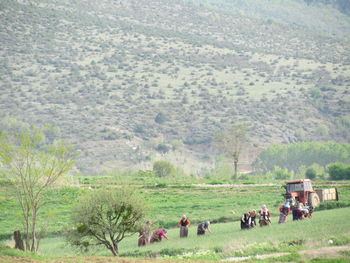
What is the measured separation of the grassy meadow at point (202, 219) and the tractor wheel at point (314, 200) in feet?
1.71

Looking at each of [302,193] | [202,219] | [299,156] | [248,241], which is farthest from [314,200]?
[299,156]

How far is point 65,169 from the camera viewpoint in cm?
4112

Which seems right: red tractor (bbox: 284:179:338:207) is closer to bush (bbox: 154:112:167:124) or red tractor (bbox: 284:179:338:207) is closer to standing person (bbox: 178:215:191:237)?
standing person (bbox: 178:215:191:237)

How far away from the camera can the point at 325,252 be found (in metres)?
31.9

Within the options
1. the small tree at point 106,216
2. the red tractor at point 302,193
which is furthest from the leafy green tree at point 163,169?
the small tree at point 106,216

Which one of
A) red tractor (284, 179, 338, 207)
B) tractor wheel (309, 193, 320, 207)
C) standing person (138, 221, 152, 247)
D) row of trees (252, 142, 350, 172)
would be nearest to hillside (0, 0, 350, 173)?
row of trees (252, 142, 350, 172)

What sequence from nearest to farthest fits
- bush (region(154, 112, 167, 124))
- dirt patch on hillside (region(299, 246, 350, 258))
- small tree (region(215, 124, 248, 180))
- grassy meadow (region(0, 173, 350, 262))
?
dirt patch on hillside (region(299, 246, 350, 258))
grassy meadow (region(0, 173, 350, 262))
small tree (region(215, 124, 248, 180))
bush (region(154, 112, 167, 124))

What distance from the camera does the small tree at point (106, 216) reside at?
39.5 meters

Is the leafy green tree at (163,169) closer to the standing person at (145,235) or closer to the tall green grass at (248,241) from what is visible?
the tall green grass at (248,241)

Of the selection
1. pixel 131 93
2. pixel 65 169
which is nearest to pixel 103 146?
pixel 131 93

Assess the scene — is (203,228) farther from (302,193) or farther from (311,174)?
(311,174)

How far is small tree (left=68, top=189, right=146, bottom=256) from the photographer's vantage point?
130 feet

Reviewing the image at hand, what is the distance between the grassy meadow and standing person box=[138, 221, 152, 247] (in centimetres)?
86

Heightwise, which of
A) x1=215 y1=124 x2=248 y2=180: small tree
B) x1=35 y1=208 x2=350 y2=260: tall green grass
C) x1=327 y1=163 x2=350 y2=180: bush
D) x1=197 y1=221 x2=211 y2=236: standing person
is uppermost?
x1=215 y1=124 x2=248 y2=180: small tree
